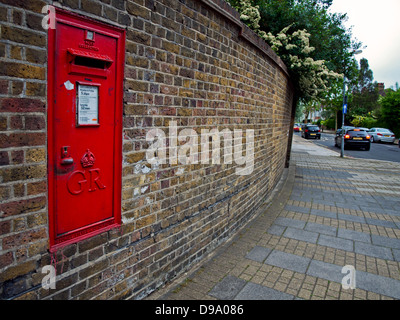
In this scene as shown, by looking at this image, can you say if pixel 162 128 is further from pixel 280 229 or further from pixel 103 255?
pixel 280 229

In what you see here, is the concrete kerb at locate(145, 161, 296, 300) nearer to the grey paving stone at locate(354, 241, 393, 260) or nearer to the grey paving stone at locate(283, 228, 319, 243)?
the grey paving stone at locate(283, 228, 319, 243)

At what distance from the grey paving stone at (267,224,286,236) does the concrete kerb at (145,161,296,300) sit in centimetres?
8

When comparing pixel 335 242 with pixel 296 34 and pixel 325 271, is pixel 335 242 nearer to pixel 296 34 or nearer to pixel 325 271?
pixel 325 271

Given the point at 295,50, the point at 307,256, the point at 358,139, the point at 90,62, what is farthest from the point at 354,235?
the point at 358,139

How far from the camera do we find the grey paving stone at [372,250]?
13.0ft

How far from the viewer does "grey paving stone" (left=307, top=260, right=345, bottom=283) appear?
332cm

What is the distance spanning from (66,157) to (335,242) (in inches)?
157

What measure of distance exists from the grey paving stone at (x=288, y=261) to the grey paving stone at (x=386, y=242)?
1457 millimetres

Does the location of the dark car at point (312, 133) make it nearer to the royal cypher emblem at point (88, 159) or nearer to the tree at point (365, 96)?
the tree at point (365, 96)

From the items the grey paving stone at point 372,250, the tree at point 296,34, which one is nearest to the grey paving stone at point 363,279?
the grey paving stone at point 372,250

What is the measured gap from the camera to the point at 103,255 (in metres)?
2.28

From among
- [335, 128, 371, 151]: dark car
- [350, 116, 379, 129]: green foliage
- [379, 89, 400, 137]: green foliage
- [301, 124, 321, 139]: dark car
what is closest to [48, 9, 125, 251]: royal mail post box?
[335, 128, 371, 151]: dark car

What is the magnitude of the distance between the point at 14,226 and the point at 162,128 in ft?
4.71

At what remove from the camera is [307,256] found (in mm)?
3854
